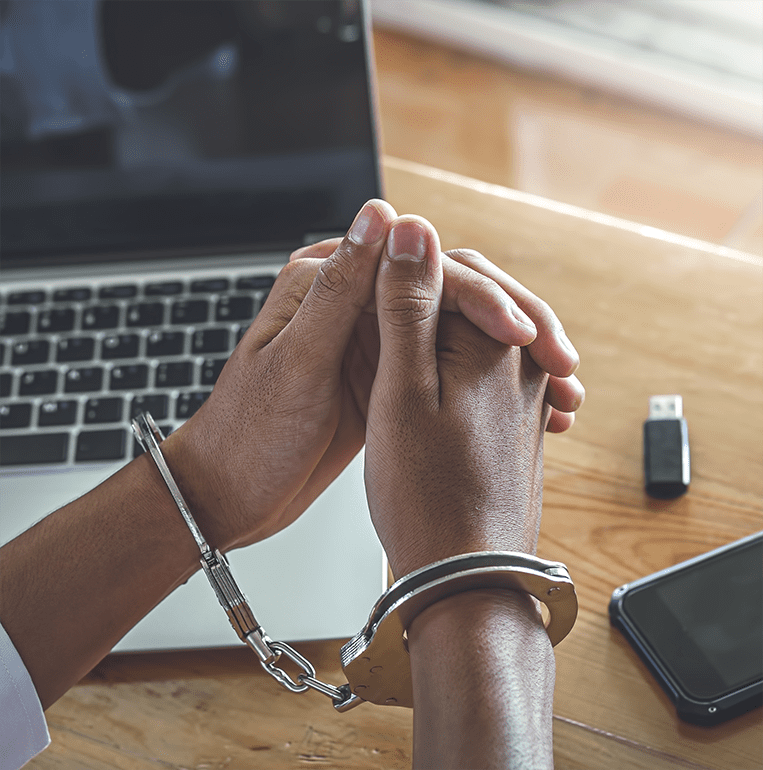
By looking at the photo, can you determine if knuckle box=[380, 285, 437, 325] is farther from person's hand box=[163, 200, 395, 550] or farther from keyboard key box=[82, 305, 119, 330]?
keyboard key box=[82, 305, 119, 330]

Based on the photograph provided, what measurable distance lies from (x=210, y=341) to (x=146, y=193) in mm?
191

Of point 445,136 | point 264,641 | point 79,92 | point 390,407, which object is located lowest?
point 445,136

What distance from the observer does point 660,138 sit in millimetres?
1844

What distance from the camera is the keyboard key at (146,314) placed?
2.77ft

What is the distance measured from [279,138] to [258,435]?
348 mm

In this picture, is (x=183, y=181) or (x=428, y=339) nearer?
(x=428, y=339)

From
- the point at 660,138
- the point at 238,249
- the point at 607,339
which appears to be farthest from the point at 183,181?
the point at 660,138

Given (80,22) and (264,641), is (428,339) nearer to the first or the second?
(264,641)

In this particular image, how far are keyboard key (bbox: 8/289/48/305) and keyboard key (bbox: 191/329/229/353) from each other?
180mm

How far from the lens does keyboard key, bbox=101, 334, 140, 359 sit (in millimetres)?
828

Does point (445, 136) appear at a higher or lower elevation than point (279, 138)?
lower

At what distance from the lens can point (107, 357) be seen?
0.83 metres

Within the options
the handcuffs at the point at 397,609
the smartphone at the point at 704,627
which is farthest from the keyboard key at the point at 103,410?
the smartphone at the point at 704,627

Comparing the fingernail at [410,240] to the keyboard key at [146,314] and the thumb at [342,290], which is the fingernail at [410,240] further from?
the keyboard key at [146,314]
